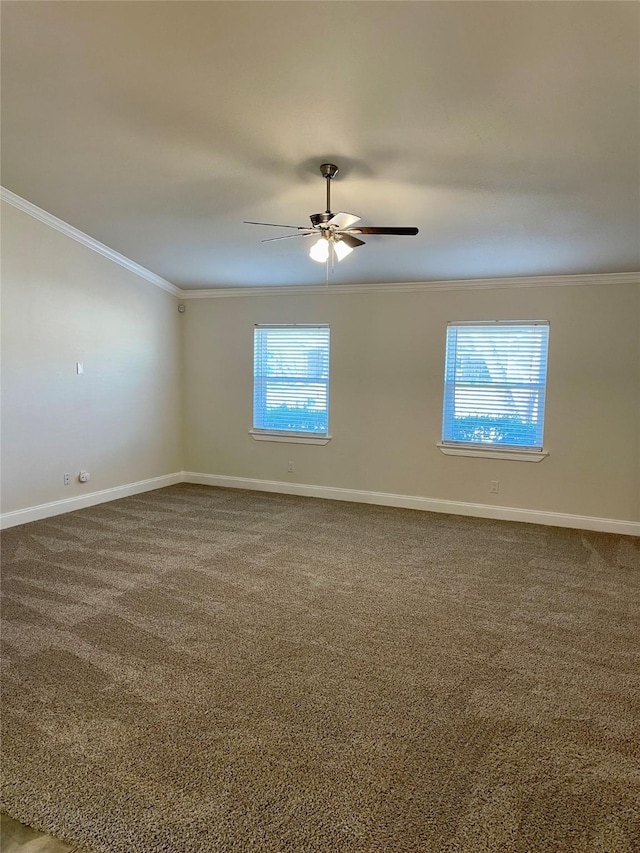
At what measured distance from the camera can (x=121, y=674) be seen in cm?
247

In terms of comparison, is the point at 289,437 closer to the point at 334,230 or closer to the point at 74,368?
the point at 74,368

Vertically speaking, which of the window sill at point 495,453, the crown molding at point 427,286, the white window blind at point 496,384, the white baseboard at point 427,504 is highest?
the crown molding at point 427,286

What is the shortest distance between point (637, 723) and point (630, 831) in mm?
650

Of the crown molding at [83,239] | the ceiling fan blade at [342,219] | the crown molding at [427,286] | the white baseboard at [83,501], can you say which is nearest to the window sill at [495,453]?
the crown molding at [427,286]

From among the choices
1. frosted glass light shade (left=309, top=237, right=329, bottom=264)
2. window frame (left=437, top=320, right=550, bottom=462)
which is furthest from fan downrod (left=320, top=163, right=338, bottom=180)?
window frame (left=437, top=320, right=550, bottom=462)

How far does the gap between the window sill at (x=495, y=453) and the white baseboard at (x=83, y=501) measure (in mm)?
3380

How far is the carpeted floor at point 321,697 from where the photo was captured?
1.68 m

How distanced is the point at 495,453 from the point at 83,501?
4.25 metres

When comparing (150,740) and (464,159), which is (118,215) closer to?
(464,159)

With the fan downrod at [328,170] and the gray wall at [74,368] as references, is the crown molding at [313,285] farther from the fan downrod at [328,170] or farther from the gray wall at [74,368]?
the fan downrod at [328,170]

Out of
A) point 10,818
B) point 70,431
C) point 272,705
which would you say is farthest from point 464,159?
point 70,431

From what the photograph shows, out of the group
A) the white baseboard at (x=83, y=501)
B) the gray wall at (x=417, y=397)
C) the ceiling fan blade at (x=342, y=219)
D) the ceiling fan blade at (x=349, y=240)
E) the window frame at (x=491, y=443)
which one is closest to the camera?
the ceiling fan blade at (x=342, y=219)

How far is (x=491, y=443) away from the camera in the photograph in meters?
Answer: 5.32

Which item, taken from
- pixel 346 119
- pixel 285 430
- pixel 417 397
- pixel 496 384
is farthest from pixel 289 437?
pixel 346 119
